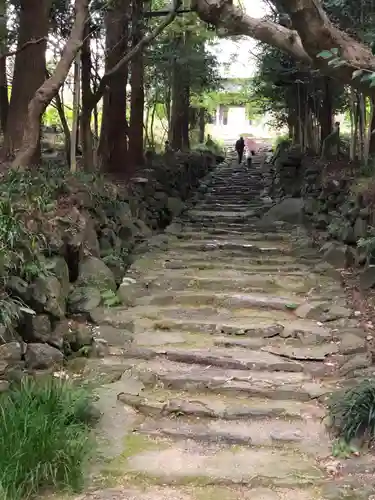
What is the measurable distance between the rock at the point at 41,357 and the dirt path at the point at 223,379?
361 millimetres

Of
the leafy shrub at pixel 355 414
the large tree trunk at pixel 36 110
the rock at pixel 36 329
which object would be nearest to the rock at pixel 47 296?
the rock at pixel 36 329

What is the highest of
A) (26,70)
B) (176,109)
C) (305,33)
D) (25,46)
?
(176,109)

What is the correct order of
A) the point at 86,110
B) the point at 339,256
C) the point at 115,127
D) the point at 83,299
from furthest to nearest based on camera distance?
the point at 115,127, the point at 86,110, the point at 339,256, the point at 83,299

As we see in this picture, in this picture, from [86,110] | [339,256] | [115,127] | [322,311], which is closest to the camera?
[322,311]

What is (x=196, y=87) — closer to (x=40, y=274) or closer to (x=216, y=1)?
(x=216, y=1)

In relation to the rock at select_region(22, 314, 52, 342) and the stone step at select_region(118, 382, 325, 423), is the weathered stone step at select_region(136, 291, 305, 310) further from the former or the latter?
the stone step at select_region(118, 382, 325, 423)

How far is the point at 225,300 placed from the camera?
7.40m

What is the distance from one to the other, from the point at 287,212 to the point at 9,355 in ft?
26.6

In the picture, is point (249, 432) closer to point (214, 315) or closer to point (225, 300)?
point (214, 315)

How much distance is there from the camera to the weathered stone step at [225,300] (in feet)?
23.8

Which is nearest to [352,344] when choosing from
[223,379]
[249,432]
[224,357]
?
[224,357]

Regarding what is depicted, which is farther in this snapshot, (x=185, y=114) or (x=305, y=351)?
(x=185, y=114)

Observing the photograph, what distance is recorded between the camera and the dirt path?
409 centimetres

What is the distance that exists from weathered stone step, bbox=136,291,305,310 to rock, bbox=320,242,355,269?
1.35m
